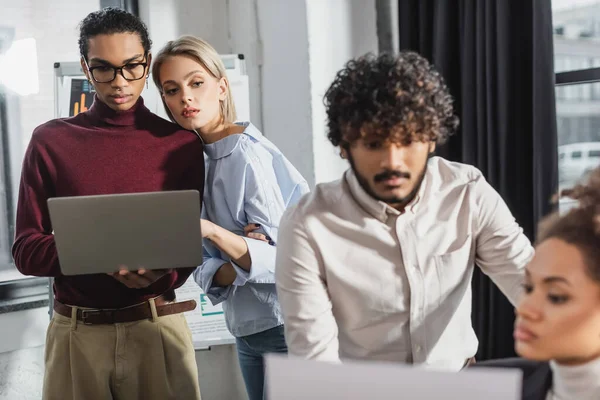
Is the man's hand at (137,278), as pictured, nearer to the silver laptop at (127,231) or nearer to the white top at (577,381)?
the silver laptop at (127,231)

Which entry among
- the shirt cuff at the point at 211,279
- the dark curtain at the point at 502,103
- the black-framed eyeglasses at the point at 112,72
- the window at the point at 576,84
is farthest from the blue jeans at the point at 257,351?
the window at the point at 576,84

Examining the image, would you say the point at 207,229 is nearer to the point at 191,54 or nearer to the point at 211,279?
the point at 211,279

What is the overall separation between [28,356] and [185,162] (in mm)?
1372

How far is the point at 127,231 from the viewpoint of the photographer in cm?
126

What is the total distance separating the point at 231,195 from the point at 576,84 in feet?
4.47

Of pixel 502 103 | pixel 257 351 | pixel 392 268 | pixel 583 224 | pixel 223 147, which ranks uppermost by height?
pixel 502 103

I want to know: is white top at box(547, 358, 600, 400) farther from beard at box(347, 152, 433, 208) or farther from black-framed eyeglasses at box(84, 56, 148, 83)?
black-framed eyeglasses at box(84, 56, 148, 83)

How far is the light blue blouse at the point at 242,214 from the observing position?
1.49 metres

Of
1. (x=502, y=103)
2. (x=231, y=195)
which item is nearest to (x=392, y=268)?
(x=231, y=195)

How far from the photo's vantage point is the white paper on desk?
0.72 meters

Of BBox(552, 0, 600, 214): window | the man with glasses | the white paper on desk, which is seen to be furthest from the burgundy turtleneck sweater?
BBox(552, 0, 600, 214): window

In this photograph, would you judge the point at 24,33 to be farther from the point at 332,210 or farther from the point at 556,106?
the point at 556,106

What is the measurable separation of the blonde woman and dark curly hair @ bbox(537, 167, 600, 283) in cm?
71

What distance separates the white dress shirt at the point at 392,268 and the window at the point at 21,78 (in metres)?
1.67
